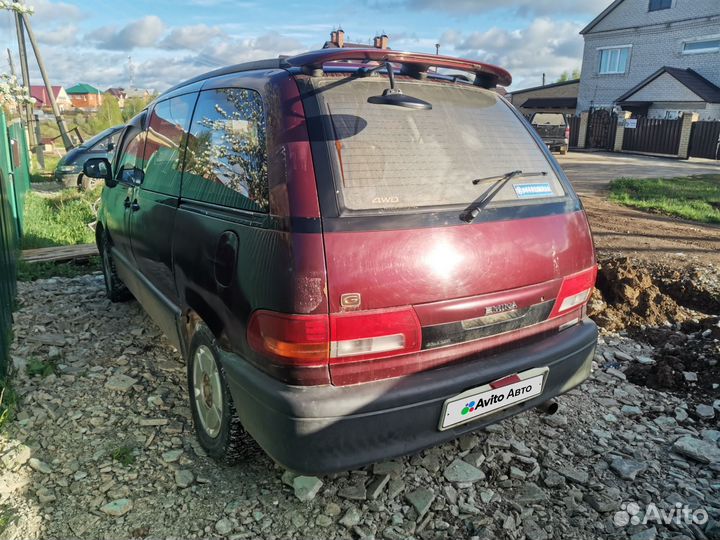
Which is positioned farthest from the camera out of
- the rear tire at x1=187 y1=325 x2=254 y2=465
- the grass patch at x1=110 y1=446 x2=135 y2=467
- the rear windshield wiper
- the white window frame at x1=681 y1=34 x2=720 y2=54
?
the white window frame at x1=681 y1=34 x2=720 y2=54

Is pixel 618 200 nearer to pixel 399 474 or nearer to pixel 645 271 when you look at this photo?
pixel 645 271

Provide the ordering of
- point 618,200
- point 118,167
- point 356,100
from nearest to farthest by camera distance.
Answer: point 356,100
point 118,167
point 618,200

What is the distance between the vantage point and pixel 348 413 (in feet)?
6.96

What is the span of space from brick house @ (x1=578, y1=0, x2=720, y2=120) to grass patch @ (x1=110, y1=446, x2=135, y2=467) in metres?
30.0

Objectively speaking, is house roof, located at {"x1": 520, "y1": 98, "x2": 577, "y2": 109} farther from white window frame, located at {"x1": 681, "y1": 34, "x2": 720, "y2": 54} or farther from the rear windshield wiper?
the rear windshield wiper

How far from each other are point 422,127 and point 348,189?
579mm

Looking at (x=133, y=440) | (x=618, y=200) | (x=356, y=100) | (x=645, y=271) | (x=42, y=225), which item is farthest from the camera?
(x=618, y=200)

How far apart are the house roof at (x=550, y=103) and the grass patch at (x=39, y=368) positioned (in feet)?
123

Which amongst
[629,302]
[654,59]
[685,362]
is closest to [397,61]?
[685,362]

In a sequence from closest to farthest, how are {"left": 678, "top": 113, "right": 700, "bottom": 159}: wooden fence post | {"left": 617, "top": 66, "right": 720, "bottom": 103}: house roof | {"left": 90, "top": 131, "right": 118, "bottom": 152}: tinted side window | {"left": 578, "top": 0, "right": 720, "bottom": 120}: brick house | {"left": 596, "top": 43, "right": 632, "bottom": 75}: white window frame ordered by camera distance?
{"left": 90, "top": 131, "right": 118, "bottom": 152}: tinted side window → {"left": 678, "top": 113, "right": 700, "bottom": 159}: wooden fence post → {"left": 617, "top": 66, "right": 720, "bottom": 103}: house roof → {"left": 578, "top": 0, "right": 720, "bottom": 120}: brick house → {"left": 596, "top": 43, "right": 632, "bottom": 75}: white window frame

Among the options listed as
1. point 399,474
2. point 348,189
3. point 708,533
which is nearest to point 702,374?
point 708,533

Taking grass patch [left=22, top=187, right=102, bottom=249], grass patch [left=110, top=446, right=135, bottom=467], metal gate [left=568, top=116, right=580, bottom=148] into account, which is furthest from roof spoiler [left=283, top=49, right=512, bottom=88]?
metal gate [left=568, top=116, right=580, bottom=148]

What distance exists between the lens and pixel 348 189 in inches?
86.7

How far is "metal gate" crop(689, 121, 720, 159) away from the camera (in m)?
22.4
